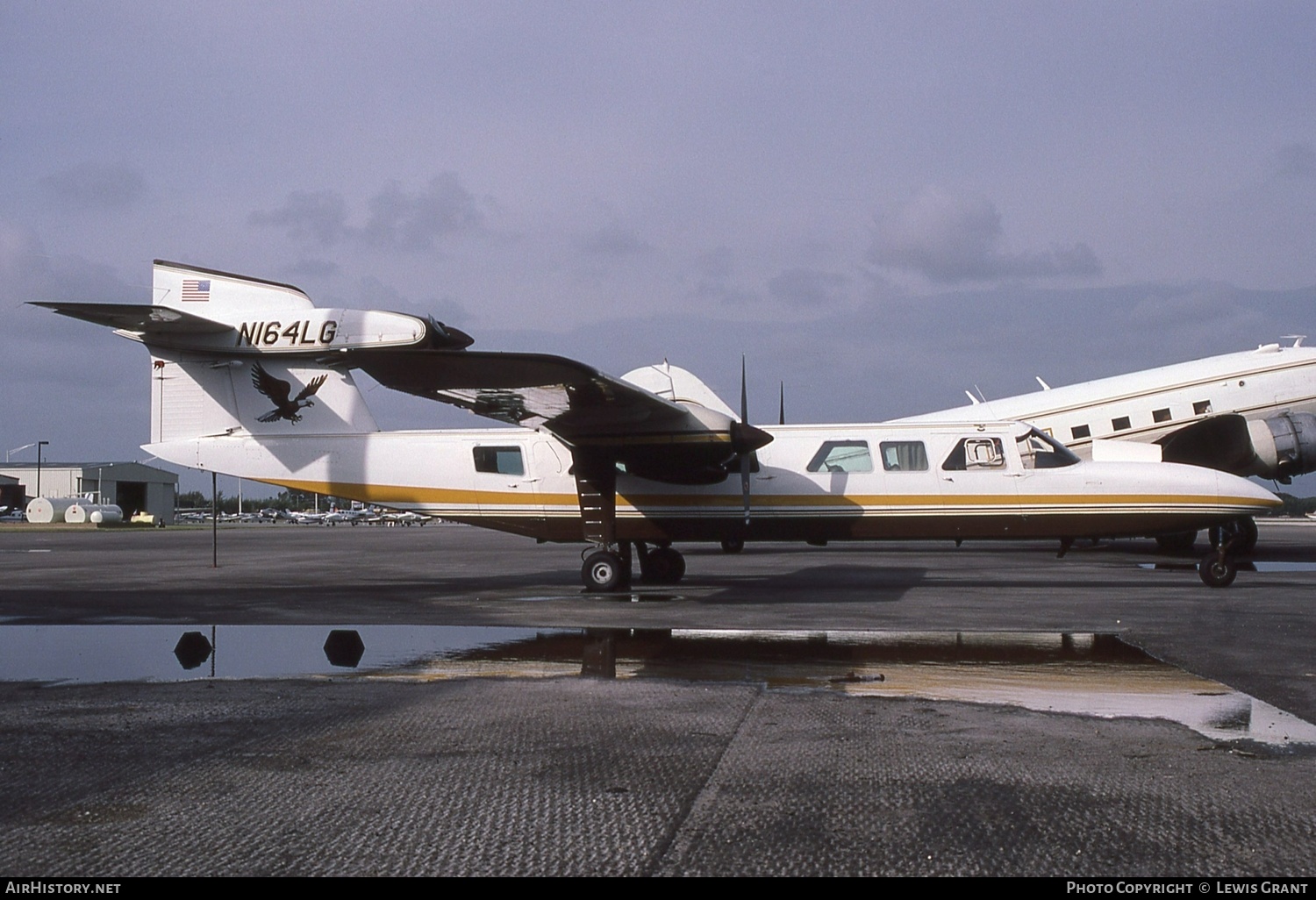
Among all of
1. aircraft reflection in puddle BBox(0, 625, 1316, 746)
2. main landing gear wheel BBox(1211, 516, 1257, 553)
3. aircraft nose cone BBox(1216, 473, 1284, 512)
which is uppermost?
aircraft nose cone BBox(1216, 473, 1284, 512)

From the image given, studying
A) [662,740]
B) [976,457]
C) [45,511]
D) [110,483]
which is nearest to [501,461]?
[976,457]

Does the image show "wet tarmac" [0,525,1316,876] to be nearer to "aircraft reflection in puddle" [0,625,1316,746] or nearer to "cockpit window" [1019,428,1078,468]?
"aircraft reflection in puddle" [0,625,1316,746]

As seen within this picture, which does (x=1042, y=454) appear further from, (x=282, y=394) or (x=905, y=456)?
(x=282, y=394)

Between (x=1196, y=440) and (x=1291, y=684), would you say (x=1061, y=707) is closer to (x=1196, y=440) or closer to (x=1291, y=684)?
(x=1291, y=684)

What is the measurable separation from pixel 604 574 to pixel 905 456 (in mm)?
5133

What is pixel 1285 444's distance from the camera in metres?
20.8

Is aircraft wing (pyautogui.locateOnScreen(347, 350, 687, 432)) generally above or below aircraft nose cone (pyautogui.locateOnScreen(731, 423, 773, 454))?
above

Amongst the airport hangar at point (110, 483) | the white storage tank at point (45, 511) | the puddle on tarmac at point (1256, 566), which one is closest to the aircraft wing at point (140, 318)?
the puddle on tarmac at point (1256, 566)

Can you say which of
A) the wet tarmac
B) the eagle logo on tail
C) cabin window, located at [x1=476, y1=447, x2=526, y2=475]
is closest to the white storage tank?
the eagle logo on tail

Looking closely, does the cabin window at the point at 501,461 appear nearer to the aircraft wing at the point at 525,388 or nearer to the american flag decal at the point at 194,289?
the aircraft wing at the point at 525,388

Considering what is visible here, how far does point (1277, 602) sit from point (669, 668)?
9.13 metres

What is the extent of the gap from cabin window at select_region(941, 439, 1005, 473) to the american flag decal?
11651 mm

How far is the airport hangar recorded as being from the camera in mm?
101000

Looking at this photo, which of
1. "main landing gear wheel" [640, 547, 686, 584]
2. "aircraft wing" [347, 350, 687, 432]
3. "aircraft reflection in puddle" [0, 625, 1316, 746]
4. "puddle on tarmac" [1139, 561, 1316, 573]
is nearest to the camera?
"aircraft reflection in puddle" [0, 625, 1316, 746]
